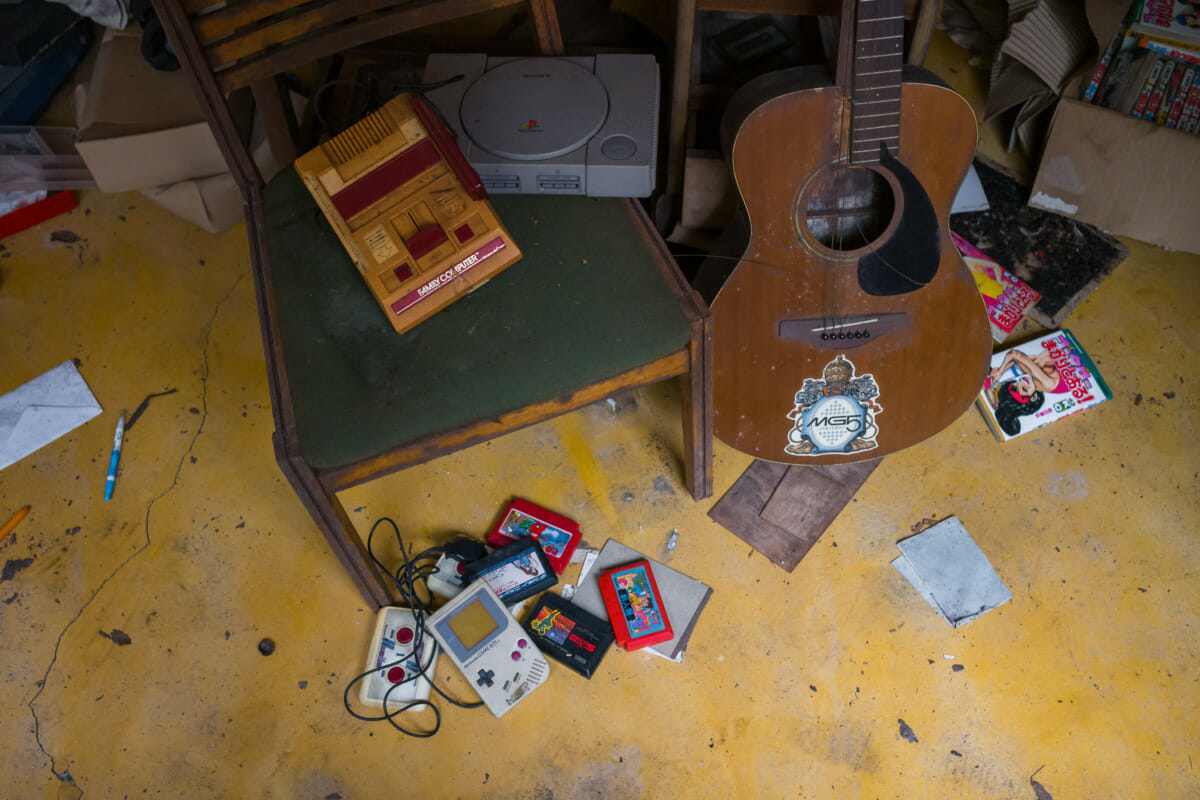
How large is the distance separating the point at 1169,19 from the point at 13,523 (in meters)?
2.67

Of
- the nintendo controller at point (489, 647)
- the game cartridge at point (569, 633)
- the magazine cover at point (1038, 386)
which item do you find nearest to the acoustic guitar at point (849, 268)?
the magazine cover at point (1038, 386)

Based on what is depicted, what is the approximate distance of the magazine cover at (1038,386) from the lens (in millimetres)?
1773

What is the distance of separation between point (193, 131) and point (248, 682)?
1184 mm

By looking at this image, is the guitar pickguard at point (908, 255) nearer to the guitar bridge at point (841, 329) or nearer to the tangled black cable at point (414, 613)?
the guitar bridge at point (841, 329)

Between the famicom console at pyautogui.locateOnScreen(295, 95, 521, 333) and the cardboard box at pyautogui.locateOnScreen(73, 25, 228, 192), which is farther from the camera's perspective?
the cardboard box at pyautogui.locateOnScreen(73, 25, 228, 192)

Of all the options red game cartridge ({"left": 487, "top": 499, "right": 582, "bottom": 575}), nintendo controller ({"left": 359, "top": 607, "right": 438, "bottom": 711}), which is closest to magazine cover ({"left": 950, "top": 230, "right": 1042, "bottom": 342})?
red game cartridge ({"left": 487, "top": 499, "right": 582, "bottom": 575})

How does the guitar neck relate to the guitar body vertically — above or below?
above

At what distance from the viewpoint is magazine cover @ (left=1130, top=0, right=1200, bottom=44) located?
67.9 inches

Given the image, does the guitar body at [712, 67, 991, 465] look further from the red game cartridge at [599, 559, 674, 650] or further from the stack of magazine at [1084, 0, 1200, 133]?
the stack of magazine at [1084, 0, 1200, 133]

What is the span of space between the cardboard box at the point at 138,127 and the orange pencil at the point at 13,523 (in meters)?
0.73

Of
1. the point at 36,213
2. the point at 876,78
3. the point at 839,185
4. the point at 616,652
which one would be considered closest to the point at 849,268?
the point at 839,185

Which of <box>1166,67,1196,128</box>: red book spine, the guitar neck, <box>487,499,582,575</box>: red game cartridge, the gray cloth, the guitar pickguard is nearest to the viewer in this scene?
the guitar neck

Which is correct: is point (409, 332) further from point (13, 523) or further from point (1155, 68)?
point (1155, 68)

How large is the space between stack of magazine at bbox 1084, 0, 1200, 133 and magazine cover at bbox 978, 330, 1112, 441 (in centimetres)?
52
